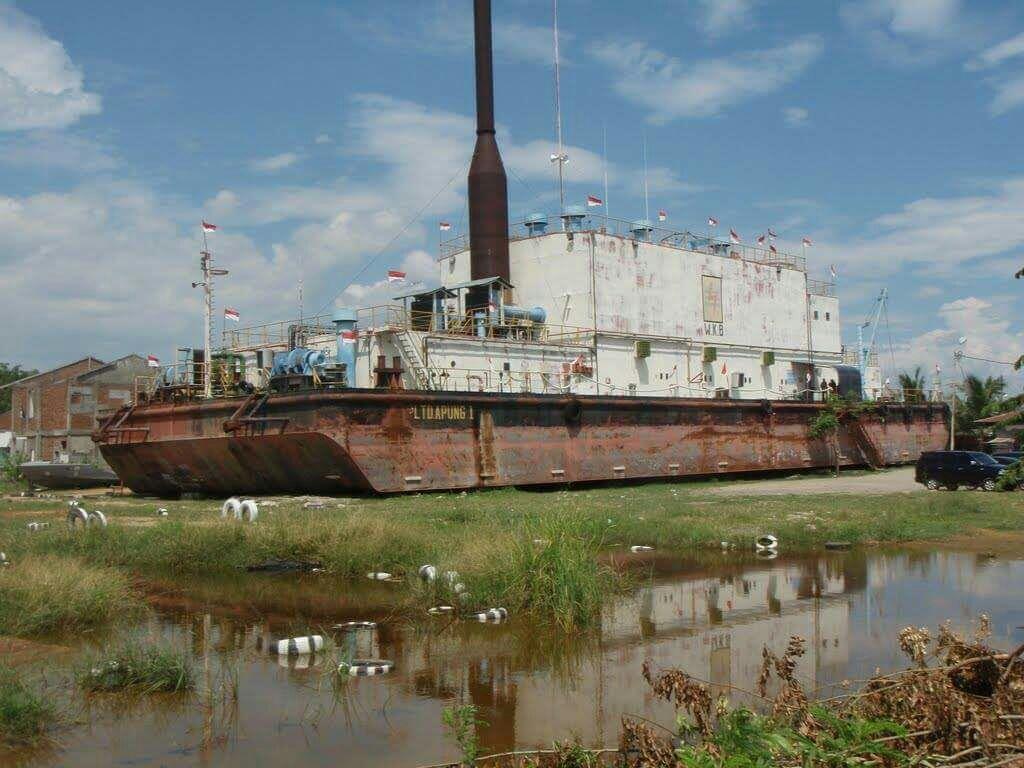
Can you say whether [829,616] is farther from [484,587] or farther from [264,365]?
[264,365]

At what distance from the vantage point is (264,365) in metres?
26.7

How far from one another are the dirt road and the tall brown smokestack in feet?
31.0

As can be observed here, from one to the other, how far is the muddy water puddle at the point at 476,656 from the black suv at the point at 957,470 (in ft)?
38.0

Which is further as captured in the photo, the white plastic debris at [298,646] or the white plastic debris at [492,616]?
the white plastic debris at [492,616]

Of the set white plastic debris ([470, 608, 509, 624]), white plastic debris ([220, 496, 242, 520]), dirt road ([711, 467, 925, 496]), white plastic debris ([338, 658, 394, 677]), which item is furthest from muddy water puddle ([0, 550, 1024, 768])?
dirt road ([711, 467, 925, 496])

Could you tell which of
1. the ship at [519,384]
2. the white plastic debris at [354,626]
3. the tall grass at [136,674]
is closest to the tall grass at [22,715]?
the tall grass at [136,674]

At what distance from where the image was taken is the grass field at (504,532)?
10.5 m

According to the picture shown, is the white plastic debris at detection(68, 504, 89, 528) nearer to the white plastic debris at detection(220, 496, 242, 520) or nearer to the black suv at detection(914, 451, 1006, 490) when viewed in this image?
the white plastic debris at detection(220, 496, 242, 520)

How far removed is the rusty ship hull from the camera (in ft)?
71.6

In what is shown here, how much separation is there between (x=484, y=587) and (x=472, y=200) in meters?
20.2

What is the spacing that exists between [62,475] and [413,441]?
15911 mm

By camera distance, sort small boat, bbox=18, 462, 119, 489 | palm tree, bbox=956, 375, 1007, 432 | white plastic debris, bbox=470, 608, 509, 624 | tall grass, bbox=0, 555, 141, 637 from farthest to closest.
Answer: palm tree, bbox=956, 375, 1007, 432
small boat, bbox=18, 462, 119, 489
white plastic debris, bbox=470, 608, 509, 624
tall grass, bbox=0, 555, 141, 637

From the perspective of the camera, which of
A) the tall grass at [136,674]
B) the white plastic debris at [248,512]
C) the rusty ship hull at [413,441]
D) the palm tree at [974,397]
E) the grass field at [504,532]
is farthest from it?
the palm tree at [974,397]

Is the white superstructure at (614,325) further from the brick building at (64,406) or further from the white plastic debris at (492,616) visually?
the brick building at (64,406)
